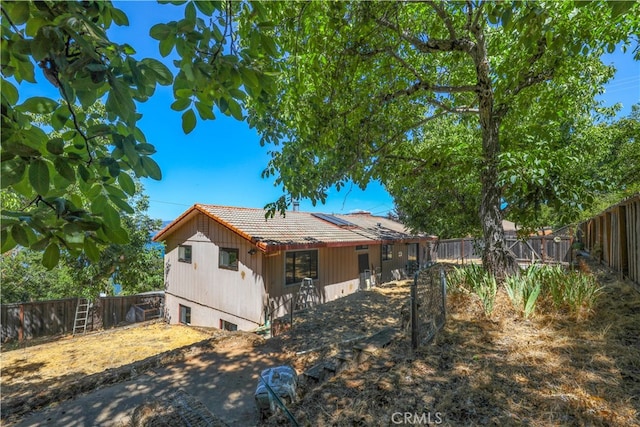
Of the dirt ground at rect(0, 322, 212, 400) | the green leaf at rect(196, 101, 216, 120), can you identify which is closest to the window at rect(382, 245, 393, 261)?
the dirt ground at rect(0, 322, 212, 400)

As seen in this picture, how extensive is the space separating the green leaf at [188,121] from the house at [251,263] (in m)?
8.30

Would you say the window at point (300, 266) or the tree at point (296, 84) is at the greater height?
the tree at point (296, 84)

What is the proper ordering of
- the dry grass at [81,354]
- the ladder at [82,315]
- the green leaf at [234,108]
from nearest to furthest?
the green leaf at [234,108], the dry grass at [81,354], the ladder at [82,315]

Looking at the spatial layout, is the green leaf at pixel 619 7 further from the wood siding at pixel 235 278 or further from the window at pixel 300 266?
the window at pixel 300 266

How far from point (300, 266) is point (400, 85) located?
7834mm

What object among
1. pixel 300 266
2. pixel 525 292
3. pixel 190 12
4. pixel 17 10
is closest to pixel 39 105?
pixel 17 10

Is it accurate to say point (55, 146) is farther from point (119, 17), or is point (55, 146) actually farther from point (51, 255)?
point (119, 17)

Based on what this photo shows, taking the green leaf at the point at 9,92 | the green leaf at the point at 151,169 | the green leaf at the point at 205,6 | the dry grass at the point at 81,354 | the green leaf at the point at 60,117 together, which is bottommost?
the dry grass at the point at 81,354

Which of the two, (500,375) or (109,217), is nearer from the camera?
(109,217)

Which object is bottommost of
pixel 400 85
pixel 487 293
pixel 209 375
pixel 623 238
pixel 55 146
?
pixel 209 375

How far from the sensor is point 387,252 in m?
17.1

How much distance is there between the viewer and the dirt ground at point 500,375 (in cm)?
226

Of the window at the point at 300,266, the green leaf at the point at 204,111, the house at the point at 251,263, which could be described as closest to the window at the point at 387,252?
the house at the point at 251,263

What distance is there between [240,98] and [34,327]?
17548mm
